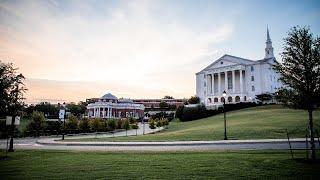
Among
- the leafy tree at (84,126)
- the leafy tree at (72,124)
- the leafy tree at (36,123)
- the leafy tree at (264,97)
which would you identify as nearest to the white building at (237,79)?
the leafy tree at (264,97)

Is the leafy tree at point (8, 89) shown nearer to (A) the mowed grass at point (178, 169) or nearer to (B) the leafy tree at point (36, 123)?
(A) the mowed grass at point (178, 169)

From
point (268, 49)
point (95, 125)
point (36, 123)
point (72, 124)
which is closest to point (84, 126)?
point (95, 125)

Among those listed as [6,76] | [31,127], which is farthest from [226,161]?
[31,127]

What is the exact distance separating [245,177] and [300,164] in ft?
13.1

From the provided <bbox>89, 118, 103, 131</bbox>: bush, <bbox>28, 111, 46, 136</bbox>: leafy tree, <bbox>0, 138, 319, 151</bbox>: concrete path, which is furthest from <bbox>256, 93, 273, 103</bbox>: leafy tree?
<bbox>0, 138, 319, 151</bbox>: concrete path

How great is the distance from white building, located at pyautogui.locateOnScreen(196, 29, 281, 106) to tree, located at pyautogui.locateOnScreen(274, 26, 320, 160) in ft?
288

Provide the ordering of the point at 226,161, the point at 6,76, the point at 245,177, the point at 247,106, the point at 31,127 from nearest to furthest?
the point at 245,177, the point at 226,161, the point at 6,76, the point at 31,127, the point at 247,106

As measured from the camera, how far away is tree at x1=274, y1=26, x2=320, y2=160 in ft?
50.9

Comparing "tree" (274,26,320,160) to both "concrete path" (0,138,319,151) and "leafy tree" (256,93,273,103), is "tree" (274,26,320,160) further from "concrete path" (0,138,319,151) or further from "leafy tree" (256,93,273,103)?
"leafy tree" (256,93,273,103)

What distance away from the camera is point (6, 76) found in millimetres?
19781

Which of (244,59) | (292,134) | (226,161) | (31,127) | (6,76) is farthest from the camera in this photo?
(244,59)

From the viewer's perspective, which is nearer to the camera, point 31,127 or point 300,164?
point 300,164

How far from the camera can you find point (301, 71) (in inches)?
619

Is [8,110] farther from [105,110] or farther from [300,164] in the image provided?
[105,110]
